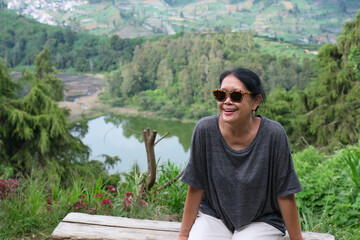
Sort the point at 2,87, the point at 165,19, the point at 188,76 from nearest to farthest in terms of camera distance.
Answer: the point at 2,87, the point at 188,76, the point at 165,19

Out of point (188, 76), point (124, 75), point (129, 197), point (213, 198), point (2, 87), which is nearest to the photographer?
point (213, 198)

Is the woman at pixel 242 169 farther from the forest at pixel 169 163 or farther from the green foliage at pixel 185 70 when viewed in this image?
the green foliage at pixel 185 70

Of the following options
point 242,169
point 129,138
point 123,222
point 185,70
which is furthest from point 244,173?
point 185,70

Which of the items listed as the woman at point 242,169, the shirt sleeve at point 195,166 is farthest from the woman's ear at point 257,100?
the shirt sleeve at point 195,166

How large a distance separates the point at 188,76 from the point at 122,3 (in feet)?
127

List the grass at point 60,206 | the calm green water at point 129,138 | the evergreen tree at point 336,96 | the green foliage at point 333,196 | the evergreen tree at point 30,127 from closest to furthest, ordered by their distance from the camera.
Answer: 1. the grass at point 60,206
2. the green foliage at point 333,196
3. the evergreen tree at point 30,127
4. the evergreen tree at point 336,96
5. the calm green water at point 129,138

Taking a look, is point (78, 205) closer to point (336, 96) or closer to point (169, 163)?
point (169, 163)

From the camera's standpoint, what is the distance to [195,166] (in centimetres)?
149

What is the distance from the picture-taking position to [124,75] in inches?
1693

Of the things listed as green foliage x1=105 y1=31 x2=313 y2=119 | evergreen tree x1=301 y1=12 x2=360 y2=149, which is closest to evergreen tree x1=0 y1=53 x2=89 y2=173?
evergreen tree x1=301 y1=12 x2=360 y2=149

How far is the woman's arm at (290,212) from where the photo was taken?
1.42m

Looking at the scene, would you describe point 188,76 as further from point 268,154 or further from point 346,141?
point 268,154

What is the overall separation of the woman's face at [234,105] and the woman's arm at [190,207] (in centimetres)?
31

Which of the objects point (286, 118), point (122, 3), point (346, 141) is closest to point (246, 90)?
point (346, 141)
